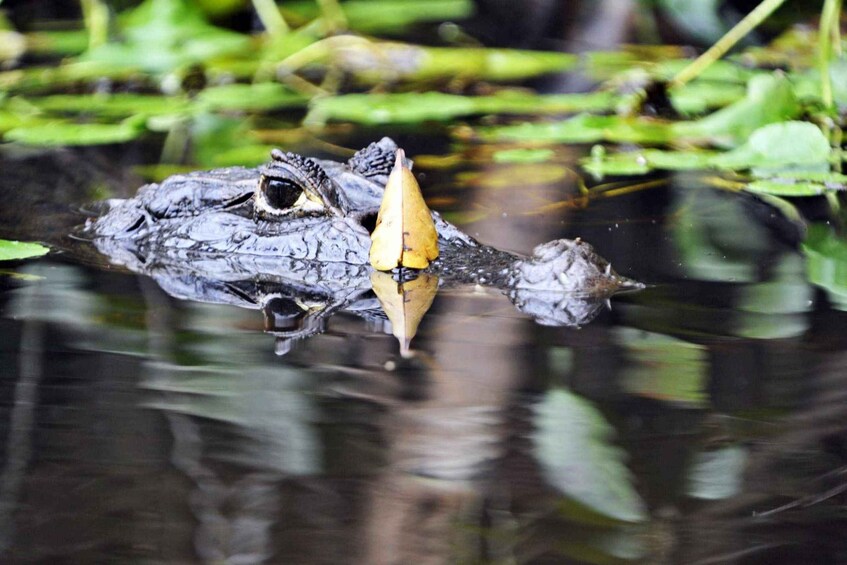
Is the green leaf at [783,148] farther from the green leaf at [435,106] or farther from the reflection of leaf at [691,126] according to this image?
the green leaf at [435,106]

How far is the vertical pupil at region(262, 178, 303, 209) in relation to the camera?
12.5 ft

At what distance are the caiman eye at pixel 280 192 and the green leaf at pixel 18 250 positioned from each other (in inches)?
30.0

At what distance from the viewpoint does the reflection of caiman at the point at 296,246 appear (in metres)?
3.34

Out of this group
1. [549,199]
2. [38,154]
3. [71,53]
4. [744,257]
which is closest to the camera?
[744,257]

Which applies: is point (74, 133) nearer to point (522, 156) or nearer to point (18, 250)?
point (18, 250)

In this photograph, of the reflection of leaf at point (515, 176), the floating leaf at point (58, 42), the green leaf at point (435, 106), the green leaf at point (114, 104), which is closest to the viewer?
the reflection of leaf at point (515, 176)

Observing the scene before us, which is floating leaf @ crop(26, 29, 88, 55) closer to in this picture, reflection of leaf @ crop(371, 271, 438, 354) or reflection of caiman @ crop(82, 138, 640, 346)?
reflection of caiman @ crop(82, 138, 640, 346)

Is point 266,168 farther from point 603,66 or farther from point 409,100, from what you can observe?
point 603,66

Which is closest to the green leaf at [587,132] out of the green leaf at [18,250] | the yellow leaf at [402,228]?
the yellow leaf at [402,228]

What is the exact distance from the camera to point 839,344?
9.54 feet

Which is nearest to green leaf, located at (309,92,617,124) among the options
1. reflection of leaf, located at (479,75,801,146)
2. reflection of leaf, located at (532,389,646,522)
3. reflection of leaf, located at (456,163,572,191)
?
reflection of leaf, located at (479,75,801,146)

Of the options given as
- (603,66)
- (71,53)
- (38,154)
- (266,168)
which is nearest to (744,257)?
(266,168)

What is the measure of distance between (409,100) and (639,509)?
4773 millimetres

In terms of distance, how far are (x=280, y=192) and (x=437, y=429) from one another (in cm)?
163
